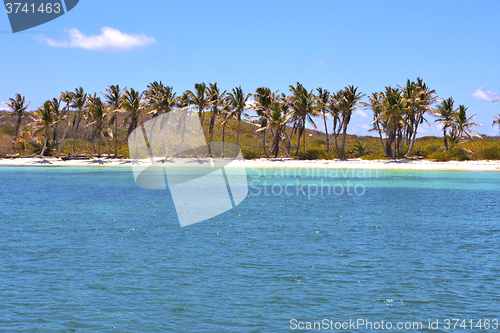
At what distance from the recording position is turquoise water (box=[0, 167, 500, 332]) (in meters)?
9.63

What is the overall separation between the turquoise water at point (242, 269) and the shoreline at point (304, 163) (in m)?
44.5

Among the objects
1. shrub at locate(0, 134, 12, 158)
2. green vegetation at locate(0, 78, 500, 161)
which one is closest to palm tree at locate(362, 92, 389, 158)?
green vegetation at locate(0, 78, 500, 161)

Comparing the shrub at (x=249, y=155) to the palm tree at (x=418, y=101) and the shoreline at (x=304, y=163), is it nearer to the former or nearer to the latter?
the shoreline at (x=304, y=163)

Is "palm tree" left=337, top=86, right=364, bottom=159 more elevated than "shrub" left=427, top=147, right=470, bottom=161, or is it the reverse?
"palm tree" left=337, top=86, right=364, bottom=159

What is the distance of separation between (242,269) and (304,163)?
61004 millimetres

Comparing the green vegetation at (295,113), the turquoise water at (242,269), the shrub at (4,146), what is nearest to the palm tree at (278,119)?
the green vegetation at (295,113)

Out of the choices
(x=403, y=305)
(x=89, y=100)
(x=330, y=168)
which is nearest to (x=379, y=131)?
(x=330, y=168)

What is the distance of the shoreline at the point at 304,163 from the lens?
223ft

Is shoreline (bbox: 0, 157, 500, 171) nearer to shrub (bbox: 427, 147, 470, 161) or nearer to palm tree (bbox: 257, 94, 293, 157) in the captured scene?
shrub (bbox: 427, 147, 470, 161)

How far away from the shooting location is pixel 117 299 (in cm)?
1058

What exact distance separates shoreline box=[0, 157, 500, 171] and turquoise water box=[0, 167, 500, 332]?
44.5 meters

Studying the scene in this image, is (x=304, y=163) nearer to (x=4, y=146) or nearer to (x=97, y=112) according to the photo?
(x=97, y=112)

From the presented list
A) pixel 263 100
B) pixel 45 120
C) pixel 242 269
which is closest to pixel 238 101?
pixel 263 100

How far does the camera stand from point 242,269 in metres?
13.1
